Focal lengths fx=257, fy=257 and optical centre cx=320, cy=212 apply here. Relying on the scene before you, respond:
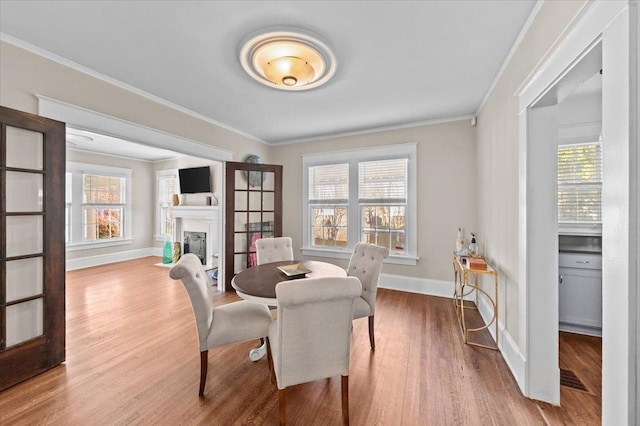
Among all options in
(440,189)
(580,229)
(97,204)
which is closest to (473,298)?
(580,229)

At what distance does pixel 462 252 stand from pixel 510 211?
1.15m

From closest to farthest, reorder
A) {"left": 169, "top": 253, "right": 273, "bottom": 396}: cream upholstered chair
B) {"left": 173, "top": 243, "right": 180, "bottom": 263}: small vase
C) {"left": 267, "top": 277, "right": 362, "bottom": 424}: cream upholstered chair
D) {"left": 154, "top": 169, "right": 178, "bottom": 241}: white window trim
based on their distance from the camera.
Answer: {"left": 267, "top": 277, "right": 362, "bottom": 424}: cream upholstered chair < {"left": 169, "top": 253, "right": 273, "bottom": 396}: cream upholstered chair < {"left": 173, "top": 243, "right": 180, "bottom": 263}: small vase < {"left": 154, "top": 169, "right": 178, "bottom": 241}: white window trim

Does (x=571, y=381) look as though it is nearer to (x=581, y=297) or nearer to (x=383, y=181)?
(x=581, y=297)

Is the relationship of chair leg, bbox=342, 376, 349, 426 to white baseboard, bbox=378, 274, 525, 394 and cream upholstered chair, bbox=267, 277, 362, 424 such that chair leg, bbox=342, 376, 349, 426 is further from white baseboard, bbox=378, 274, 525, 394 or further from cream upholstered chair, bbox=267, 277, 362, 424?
white baseboard, bbox=378, 274, 525, 394

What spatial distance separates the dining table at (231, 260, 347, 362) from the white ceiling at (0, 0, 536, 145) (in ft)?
6.08

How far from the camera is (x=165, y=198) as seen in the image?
6734mm

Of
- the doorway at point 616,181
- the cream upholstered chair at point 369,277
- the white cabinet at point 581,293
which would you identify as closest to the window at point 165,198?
A: the cream upholstered chair at point 369,277

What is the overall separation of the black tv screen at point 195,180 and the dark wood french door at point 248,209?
1.48 meters

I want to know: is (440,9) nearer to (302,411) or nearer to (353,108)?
(353,108)

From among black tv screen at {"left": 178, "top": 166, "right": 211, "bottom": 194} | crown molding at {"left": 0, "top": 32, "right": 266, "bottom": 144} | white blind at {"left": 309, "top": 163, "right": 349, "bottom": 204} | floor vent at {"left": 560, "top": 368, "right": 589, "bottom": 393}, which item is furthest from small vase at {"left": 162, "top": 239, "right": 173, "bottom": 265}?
floor vent at {"left": 560, "top": 368, "right": 589, "bottom": 393}

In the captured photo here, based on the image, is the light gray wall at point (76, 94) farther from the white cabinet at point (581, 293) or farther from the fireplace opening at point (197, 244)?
the white cabinet at point (581, 293)

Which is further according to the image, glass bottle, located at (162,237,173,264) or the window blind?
glass bottle, located at (162,237,173,264)

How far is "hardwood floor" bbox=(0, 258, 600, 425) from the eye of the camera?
1612 millimetres

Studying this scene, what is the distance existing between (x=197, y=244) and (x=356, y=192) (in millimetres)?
3839
